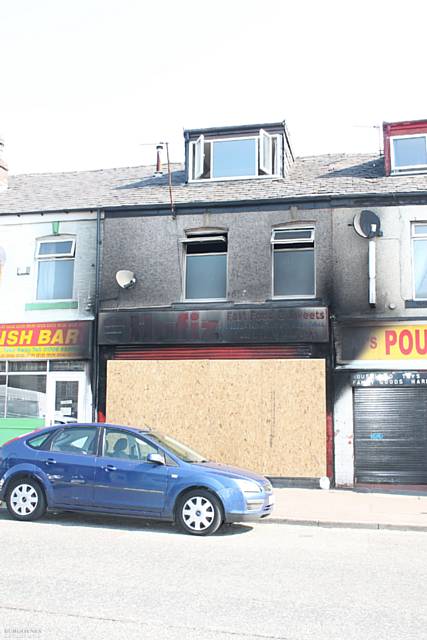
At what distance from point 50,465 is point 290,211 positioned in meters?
8.88

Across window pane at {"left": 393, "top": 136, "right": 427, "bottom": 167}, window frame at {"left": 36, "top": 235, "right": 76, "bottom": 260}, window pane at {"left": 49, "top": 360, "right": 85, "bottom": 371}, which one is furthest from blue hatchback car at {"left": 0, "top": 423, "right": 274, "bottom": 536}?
window pane at {"left": 393, "top": 136, "right": 427, "bottom": 167}

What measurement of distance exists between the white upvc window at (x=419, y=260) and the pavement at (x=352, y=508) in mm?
4406

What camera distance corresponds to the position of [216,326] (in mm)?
16609

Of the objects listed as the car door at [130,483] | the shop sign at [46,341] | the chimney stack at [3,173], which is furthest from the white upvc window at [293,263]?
the chimney stack at [3,173]

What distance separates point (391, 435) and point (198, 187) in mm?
7943

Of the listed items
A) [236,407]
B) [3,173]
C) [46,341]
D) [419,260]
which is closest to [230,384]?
[236,407]

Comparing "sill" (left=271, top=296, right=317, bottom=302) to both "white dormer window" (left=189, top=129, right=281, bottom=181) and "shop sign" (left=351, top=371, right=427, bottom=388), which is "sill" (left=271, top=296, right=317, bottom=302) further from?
"white dormer window" (left=189, top=129, right=281, bottom=181)

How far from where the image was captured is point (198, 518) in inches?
396

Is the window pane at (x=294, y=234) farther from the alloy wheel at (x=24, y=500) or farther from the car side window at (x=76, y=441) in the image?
the alloy wheel at (x=24, y=500)

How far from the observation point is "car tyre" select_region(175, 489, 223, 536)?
10016mm

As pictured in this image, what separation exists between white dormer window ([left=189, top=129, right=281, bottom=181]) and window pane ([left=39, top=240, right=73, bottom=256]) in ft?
12.3

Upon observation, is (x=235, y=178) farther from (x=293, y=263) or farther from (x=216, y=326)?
(x=216, y=326)

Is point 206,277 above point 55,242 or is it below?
below

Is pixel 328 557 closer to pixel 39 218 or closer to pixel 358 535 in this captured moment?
pixel 358 535
